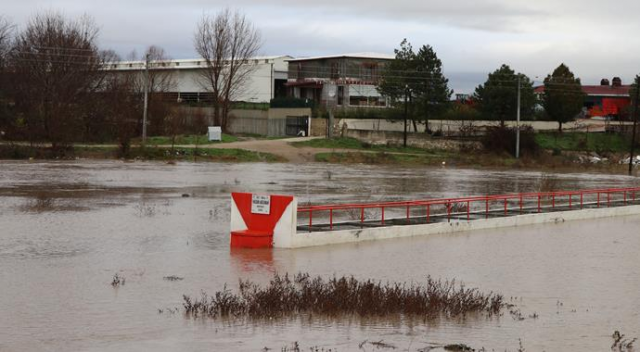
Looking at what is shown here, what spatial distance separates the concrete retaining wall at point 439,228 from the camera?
72.8ft

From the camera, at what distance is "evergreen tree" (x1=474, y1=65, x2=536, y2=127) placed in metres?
73.2

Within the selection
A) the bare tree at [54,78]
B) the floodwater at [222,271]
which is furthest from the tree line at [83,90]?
the floodwater at [222,271]

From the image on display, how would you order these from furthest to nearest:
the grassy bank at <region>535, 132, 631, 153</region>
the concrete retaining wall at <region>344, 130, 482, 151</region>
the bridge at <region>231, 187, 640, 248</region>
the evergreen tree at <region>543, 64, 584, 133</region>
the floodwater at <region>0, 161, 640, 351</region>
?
the evergreen tree at <region>543, 64, 584, 133</region>, the grassy bank at <region>535, 132, 631, 153</region>, the concrete retaining wall at <region>344, 130, 482, 151</region>, the bridge at <region>231, 187, 640, 248</region>, the floodwater at <region>0, 161, 640, 351</region>

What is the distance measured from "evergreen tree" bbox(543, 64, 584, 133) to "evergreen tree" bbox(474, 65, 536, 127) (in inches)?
130

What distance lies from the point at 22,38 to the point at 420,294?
65200 mm

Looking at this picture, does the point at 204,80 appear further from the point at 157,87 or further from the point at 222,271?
the point at 222,271

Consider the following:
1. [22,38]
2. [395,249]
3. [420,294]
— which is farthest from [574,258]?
[22,38]

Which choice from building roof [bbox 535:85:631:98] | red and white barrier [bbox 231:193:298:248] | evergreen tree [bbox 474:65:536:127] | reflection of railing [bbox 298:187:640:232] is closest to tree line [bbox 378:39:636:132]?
evergreen tree [bbox 474:65:536:127]

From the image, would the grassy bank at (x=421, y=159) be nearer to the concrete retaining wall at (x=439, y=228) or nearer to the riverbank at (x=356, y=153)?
the riverbank at (x=356, y=153)

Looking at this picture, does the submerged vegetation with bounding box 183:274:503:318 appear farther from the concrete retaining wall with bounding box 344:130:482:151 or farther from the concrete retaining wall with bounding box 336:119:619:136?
the concrete retaining wall with bounding box 336:119:619:136

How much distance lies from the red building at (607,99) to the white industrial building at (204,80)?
2429 cm

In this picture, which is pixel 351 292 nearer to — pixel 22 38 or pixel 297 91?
pixel 22 38

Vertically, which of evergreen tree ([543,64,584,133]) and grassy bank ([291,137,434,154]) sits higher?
evergreen tree ([543,64,584,133])

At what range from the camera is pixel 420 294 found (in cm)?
1608
